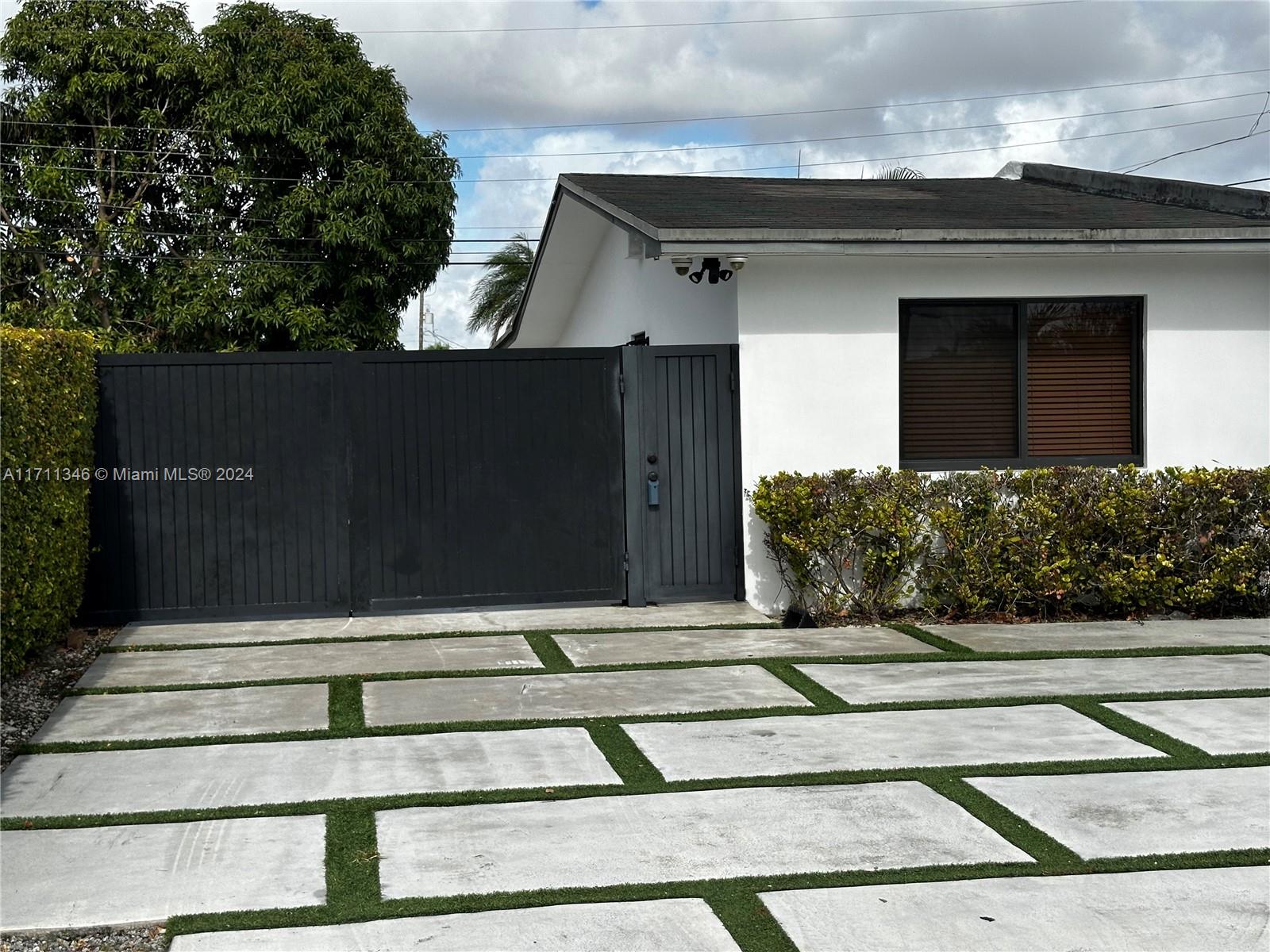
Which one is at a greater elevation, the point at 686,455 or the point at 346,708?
the point at 686,455

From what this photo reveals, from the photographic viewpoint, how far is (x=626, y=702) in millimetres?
6543

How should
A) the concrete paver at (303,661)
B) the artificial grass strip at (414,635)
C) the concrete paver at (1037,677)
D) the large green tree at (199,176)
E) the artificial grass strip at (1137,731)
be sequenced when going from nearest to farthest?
the artificial grass strip at (1137,731)
the concrete paver at (1037,677)
the concrete paver at (303,661)
the artificial grass strip at (414,635)
the large green tree at (199,176)

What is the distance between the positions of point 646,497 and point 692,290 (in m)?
1.95

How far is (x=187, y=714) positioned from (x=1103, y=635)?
5903 mm

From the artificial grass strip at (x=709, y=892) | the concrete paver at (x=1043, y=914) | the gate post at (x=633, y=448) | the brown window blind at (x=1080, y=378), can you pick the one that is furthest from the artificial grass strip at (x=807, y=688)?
the brown window blind at (x=1080, y=378)

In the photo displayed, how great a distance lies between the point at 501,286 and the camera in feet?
99.7

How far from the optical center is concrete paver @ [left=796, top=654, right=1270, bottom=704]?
671 centimetres

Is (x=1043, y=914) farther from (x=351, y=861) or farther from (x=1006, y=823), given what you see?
(x=351, y=861)

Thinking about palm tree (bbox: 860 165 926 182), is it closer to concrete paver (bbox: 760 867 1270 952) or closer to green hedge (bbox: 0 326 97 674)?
green hedge (bbox: 0 326 97 674)

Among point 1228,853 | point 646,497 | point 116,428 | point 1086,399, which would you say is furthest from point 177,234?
point 1228,853

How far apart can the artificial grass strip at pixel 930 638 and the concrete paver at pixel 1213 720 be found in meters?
1.50

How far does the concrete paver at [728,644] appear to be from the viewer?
306 inches

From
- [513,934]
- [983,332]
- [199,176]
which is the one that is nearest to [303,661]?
[513,934]

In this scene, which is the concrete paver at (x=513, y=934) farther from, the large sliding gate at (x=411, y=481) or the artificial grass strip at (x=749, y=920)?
the large sliding gate at (x=411, y=481)
